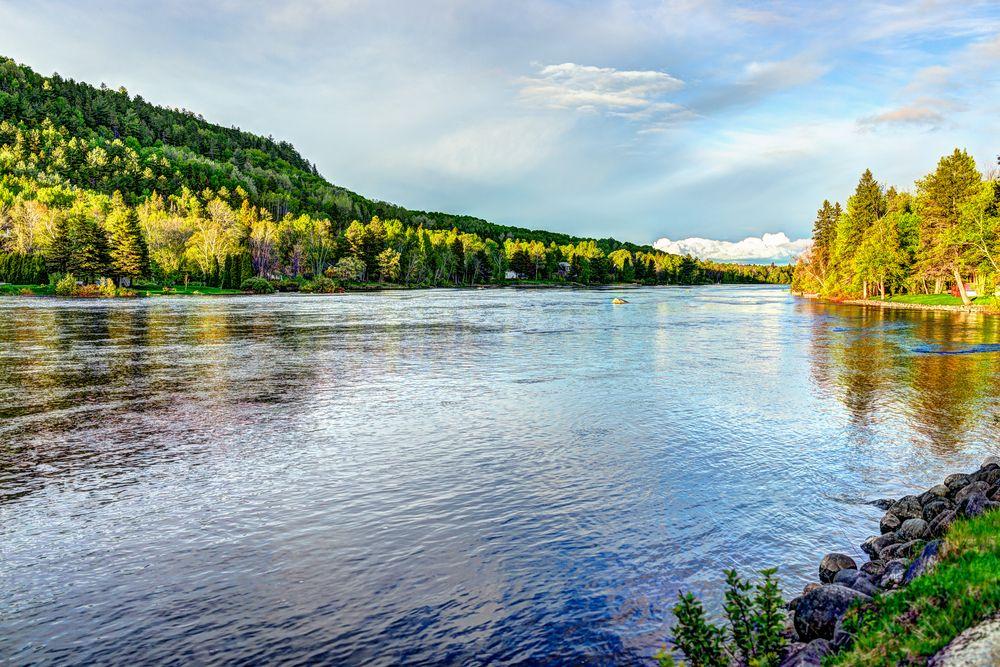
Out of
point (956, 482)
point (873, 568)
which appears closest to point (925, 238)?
point (956, 482)

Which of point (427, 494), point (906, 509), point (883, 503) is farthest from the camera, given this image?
point (427, 494)

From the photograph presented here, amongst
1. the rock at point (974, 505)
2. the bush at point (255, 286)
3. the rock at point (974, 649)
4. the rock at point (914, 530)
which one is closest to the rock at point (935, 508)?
the rock at point (914, 530)

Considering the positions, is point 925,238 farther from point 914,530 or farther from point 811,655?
point 811,655

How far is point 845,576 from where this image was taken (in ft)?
31.9

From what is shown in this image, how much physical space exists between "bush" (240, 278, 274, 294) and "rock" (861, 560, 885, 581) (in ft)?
475

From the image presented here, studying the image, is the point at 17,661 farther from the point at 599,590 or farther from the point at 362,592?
the point at 599,590

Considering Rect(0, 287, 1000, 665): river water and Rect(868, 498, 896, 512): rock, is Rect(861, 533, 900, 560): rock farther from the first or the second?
Rect(868, 498, 896, 512): rock

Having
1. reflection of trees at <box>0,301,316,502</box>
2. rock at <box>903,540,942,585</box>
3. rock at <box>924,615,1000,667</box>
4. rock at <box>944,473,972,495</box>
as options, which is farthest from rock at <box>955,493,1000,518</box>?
reflection of trees at <box>0,301,316,502</box>

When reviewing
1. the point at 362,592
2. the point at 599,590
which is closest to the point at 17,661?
the point at 362,592

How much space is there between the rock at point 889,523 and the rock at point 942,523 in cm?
139

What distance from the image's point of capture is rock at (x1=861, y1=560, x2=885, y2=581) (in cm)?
966

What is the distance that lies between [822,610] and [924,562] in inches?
69.4

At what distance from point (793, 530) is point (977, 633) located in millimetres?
6742

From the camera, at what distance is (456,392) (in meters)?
26.7
